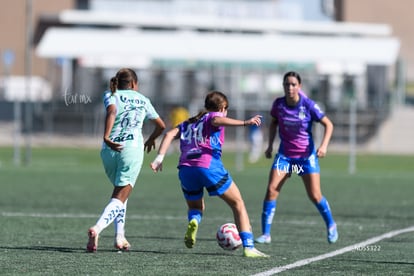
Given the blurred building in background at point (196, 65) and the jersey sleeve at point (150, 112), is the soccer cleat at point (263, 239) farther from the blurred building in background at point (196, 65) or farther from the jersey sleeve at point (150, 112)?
the blurred building in background at point (196, 65)

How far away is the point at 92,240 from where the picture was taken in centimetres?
1261

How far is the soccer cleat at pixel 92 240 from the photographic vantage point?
1253 centimetres

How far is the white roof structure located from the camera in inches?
2379

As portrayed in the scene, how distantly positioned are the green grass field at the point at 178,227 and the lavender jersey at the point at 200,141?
3.29 ft

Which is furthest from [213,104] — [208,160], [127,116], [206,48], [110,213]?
[206,48]

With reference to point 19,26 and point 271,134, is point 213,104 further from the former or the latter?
point 19,26

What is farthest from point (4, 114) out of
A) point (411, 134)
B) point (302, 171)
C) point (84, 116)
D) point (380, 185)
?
point (302, 171)

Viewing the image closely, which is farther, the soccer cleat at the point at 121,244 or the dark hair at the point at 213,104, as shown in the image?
the soccer cleat at the point at 121,244

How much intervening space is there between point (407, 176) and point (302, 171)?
20.5m

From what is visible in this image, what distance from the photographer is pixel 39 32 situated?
266ft

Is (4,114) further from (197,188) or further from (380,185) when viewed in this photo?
(197,188)

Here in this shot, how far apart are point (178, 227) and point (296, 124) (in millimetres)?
2803

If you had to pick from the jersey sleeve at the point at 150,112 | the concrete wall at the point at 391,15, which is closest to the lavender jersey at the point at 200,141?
the jersey sleeve at the point at 150,112

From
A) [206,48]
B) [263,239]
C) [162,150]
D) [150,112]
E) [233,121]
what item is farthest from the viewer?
[206,48]
